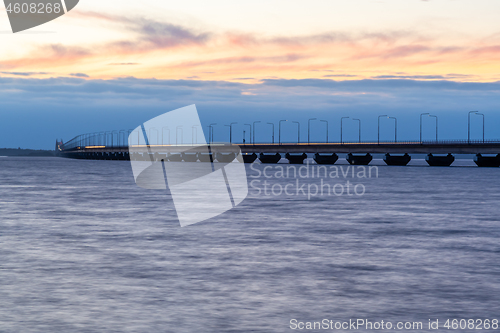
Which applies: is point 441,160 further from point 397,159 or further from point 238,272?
point 238,272

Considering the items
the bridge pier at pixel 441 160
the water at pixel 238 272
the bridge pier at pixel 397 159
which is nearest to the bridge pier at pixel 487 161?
the bridge pier at pixel 441 160

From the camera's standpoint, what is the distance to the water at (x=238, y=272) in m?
11.6

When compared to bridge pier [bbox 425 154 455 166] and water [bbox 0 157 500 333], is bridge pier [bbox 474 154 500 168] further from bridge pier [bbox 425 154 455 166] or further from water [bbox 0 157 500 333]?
water [bbox 0 157 500 333]

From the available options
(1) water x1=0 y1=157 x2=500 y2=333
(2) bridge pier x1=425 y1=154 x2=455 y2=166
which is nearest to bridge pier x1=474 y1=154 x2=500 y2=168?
(2) bridge pier x1=425 y1=154 x2=455 y2=166

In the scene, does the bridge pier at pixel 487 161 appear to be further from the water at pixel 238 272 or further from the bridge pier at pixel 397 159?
the water at pixel 238 272

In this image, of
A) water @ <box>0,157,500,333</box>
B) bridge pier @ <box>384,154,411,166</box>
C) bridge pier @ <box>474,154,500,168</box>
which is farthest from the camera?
bridge pier @ <box>384,154,411,166</box>

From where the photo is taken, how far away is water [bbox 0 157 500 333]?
11.6 meters

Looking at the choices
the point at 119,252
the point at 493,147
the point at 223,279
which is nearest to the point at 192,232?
the point at 119,252

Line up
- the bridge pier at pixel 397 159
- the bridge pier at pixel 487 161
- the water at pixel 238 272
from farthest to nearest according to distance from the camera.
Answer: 1. the bridge pier at pixel 397 159
2. the bridge pier at pixel 487 161
3. the water at pixel 238 272

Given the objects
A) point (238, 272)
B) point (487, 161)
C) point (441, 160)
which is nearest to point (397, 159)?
point (441, 160)

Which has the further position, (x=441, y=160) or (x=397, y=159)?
(x=397, y=159)

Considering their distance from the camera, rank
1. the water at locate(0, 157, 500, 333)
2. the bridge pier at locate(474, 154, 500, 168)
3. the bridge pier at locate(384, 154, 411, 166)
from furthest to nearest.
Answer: the bridge pier at locate(384, 154, 411, 166)
the bridge pier at locate(474, 154, 500, 168)
the water at locate(0, 157, 500, 333)

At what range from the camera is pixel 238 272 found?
16141 mm

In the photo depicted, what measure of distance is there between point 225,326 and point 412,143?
551ft
